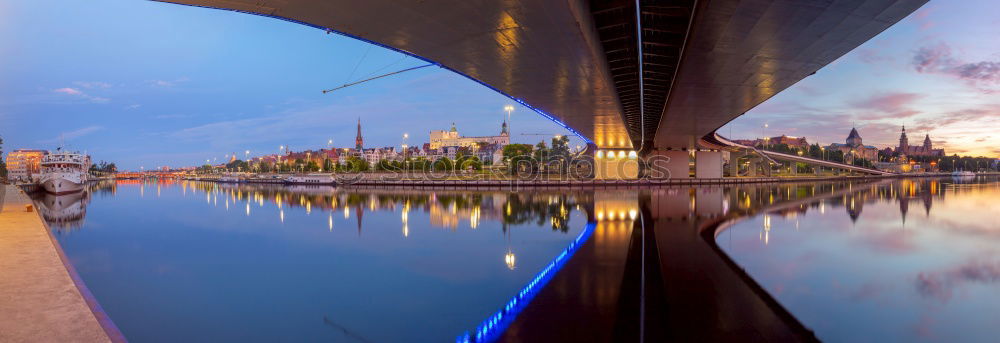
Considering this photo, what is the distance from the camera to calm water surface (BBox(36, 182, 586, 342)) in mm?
7594

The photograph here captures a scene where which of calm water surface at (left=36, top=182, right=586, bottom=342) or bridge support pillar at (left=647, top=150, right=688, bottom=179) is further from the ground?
bridge support pillar at (left=647, top=150, right=688, bottom=179)

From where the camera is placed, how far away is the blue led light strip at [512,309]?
6.82 m

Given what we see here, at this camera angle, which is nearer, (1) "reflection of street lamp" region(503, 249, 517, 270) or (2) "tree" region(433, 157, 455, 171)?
(1) "reflection of street lamp" region(503, 249, 517, 270)

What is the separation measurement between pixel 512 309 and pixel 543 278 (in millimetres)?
2335

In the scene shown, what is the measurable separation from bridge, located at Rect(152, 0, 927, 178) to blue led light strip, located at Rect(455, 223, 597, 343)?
6.07m

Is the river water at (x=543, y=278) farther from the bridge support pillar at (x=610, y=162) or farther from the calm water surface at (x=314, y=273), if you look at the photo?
the bridge support pillar at (x=610, y=162)

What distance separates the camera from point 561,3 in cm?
1011

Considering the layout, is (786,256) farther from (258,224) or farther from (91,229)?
(91,229)

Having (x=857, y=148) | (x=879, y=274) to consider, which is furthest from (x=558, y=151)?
(x=857, y=148)

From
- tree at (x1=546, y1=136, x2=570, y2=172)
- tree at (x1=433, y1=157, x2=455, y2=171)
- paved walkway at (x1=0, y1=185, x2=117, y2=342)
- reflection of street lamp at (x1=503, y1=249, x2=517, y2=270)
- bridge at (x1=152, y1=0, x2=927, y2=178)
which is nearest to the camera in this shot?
paved walkway at (x1=0, y1=185, x2=117, y2=342)

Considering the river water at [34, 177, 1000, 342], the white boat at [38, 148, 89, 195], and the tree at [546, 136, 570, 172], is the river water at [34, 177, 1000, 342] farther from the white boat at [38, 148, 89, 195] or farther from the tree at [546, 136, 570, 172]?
the tree at [546, 136, 570, 172]

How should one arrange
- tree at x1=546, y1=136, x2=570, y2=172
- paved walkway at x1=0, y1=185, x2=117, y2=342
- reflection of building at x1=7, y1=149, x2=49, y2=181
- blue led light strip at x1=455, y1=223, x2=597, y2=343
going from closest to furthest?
paved walkway at x1=0, y1=185, x2=117, y2=342 → blue led light strip at x1=455, y1=223, x2=597, y2=343 → tree at x1=546, y1=136, x2=570, y2=172 → reflection of building at x1=7, y1=149, x2=49, y2=181

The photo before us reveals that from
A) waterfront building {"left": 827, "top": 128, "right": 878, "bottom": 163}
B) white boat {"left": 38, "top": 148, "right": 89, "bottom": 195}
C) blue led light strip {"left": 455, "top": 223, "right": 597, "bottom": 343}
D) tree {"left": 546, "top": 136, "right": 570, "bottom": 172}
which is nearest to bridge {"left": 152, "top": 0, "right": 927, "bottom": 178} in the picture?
blue led light strip {"left": 455, "top": 223, "right": 597, "bottom": 343}

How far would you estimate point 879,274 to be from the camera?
10867mm
